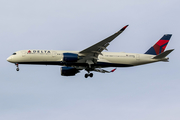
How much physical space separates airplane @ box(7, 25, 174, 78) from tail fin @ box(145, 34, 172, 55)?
91 cm

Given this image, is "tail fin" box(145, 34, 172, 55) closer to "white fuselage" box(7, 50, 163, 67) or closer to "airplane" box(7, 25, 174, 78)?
"airplane" box(7, 25, 174, 78)

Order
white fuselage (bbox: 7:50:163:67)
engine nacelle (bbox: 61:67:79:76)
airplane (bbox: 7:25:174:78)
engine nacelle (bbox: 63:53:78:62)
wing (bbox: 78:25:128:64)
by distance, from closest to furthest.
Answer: wing (bbox: 78:25:128:64), engine nacelle (bbox: 63:53:78:62), airplane (bbox: 7:25:174:78), white fuselage (bbox: 7:50:163:67), engine nacelle (bbox: 61:67:79:76)

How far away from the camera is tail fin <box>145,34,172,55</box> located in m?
53.5

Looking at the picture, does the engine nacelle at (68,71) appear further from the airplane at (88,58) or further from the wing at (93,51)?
the wing at (93,51)

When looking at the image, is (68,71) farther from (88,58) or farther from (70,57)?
(70,57)

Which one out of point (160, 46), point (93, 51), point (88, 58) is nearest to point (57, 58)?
point (88, 58)

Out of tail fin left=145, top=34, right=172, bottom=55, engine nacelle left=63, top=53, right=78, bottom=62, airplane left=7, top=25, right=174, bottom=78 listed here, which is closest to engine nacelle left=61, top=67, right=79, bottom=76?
airplane left=7, top=25, right=174, bottom=78

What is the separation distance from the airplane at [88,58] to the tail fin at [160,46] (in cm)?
91

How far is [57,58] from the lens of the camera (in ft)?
155

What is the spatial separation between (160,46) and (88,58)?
14721 mm

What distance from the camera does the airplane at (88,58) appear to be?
152ft

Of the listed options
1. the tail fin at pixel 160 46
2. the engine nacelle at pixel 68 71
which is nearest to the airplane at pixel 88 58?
the engine nacelle at pixel 68 71

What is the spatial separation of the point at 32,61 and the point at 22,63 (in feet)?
5.76

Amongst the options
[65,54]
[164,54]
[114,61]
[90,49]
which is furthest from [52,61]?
[164,54]
